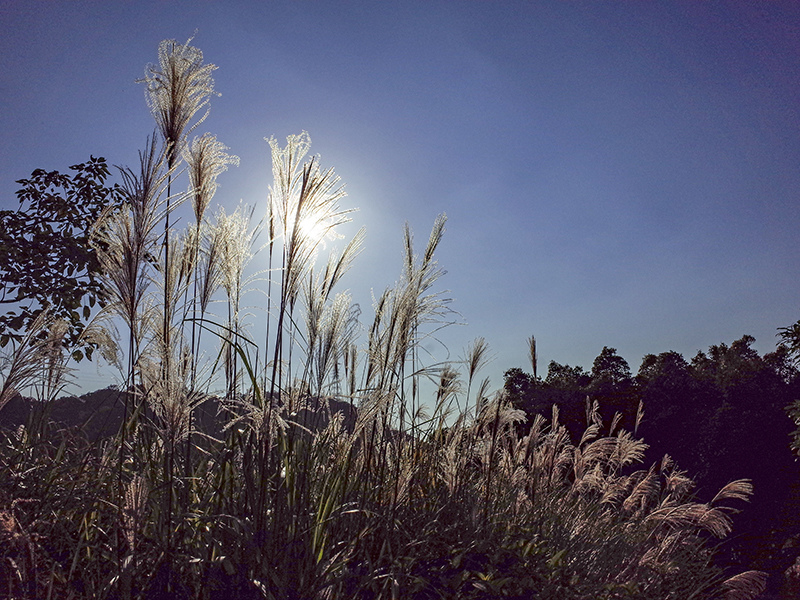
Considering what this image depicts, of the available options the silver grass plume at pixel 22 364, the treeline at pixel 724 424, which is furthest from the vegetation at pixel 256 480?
the treeline at pixel 724 424

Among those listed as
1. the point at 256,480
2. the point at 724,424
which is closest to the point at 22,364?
the point at 256,480

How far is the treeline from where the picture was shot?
9312mm

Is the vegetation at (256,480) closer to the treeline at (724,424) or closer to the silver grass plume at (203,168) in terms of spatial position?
the silver grass plume at (203,168)

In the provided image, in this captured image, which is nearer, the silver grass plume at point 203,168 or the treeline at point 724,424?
the silver grass plume at point 203,168

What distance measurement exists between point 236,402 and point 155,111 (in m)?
1.56

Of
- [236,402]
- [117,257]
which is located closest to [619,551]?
[236,402]

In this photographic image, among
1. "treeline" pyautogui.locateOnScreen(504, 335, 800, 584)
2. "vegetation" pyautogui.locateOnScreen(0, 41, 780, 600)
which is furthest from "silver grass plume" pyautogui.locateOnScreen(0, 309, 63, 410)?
"treeline" pyautogui.locateOnScreen(504, 335, 800, 584)

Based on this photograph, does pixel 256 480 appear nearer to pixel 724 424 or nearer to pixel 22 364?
pixel 22 364

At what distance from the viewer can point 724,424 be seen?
9.76 m

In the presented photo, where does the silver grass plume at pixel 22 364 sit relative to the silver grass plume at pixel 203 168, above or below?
below

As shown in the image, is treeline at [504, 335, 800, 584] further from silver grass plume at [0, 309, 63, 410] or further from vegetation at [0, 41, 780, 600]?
silver grass plume at [0, 309, 63, 410]

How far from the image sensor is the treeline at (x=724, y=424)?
9.31 m

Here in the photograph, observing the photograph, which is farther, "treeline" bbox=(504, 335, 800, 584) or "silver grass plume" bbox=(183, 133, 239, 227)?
"treeline" bbox=(504, 335, 800, 584)

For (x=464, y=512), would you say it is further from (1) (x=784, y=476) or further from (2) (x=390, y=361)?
(1) (x=784, y=476)
